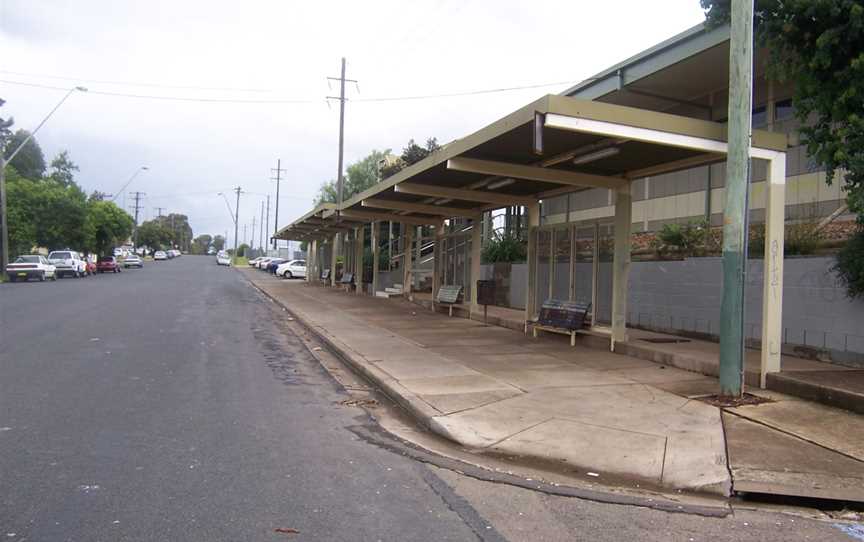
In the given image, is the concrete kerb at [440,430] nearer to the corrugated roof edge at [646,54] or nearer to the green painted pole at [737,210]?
the green painted pole at [737,210]

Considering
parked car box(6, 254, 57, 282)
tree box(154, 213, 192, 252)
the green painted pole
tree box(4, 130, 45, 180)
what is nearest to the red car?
parked car box(6, 254, 57, 282)

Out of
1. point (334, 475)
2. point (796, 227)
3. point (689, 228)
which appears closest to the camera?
point (334, 475)

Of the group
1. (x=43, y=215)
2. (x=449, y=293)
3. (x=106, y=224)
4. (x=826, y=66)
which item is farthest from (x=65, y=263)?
(x=826, y=66)

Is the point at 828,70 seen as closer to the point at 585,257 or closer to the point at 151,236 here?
the point at 585,257

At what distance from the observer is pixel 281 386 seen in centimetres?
912

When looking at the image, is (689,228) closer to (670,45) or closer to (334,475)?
(670,45)

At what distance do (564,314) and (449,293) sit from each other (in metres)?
6.53

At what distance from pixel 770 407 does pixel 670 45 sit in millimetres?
10154

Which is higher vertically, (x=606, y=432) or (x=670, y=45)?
(x=670, y=45)

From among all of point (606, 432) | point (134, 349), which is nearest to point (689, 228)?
point (606, 432)

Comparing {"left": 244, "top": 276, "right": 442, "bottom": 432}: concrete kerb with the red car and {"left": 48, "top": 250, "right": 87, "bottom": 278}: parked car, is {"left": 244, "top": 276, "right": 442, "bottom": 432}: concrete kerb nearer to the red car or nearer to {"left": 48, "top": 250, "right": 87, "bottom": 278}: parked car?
{"left": 48, "top": 250, "right": 87, "bottom": 278}: parked car

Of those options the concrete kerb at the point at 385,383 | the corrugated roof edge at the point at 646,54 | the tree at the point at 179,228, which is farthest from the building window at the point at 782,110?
the tree at the point at 179,228

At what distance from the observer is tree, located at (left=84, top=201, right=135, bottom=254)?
53906 millimetres

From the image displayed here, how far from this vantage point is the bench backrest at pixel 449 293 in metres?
18.9
